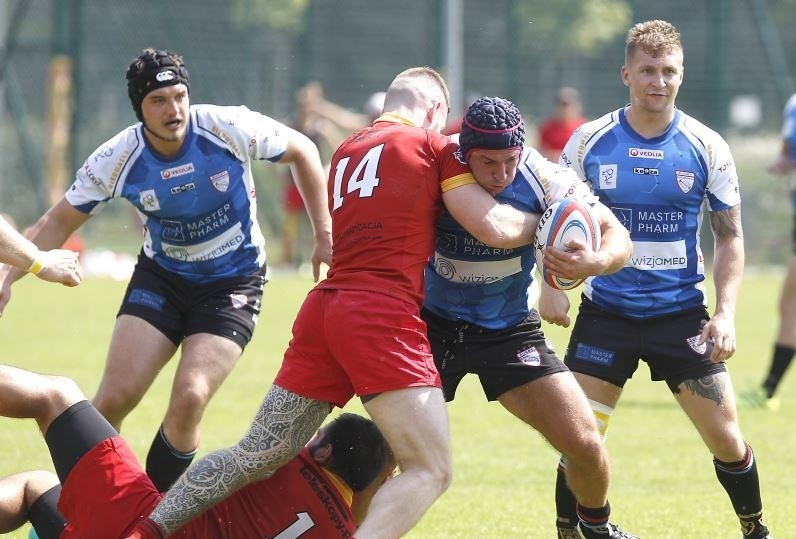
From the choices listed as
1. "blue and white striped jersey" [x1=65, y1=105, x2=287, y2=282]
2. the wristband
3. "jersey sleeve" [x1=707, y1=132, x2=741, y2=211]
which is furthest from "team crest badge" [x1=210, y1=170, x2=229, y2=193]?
"jersey sleeve" [x1=707, y1=132, x2=741, y2=211]

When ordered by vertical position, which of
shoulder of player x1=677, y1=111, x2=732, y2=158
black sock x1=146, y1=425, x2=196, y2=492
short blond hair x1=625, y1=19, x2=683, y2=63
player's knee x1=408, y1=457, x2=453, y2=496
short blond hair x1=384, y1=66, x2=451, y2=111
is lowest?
black sock x1=146, y1=425, x2=196, y2=492

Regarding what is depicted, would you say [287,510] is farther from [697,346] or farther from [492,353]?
[697,346]

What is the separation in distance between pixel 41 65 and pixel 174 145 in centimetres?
1539

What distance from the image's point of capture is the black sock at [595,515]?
552 centimetres

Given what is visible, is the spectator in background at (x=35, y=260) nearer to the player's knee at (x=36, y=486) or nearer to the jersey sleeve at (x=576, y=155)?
the player's knee at (x=36, y=486)

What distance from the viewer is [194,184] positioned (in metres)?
6.61

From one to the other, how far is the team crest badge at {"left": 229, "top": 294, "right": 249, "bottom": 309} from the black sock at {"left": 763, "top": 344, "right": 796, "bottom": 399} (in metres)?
4.91

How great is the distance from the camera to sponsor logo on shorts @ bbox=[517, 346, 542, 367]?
530cm

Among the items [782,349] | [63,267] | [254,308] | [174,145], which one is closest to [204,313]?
[254,308]

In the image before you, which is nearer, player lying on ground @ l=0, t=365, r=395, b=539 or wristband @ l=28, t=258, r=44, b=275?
player lying on ground @ l=0, t=365, r=395, b=539

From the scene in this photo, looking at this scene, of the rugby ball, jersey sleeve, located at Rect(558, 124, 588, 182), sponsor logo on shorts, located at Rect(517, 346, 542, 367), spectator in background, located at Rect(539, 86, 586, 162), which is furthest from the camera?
spectator in background, located at Rect(539, 86, 586, 162)

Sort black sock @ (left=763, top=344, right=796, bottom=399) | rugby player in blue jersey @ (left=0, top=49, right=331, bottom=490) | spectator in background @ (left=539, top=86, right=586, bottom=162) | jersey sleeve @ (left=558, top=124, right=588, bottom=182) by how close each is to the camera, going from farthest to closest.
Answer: spectator in background @ (left=539, top=86, right=586, bottom=162), black sock @ (left=763, top=344, right=796, bottom=399), rugby player in blue jersey @ (left=0, top=49, right=331, bottom=490), jersey sleeve @ (left=558, top=124, right=588, bottom=182)

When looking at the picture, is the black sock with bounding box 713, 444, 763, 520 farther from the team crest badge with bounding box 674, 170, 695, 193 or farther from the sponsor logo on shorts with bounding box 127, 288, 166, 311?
the sponsor logo on shorts with bounding box 127, 288, 166, 311

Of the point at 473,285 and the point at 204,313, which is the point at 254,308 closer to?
the point at 204,313
